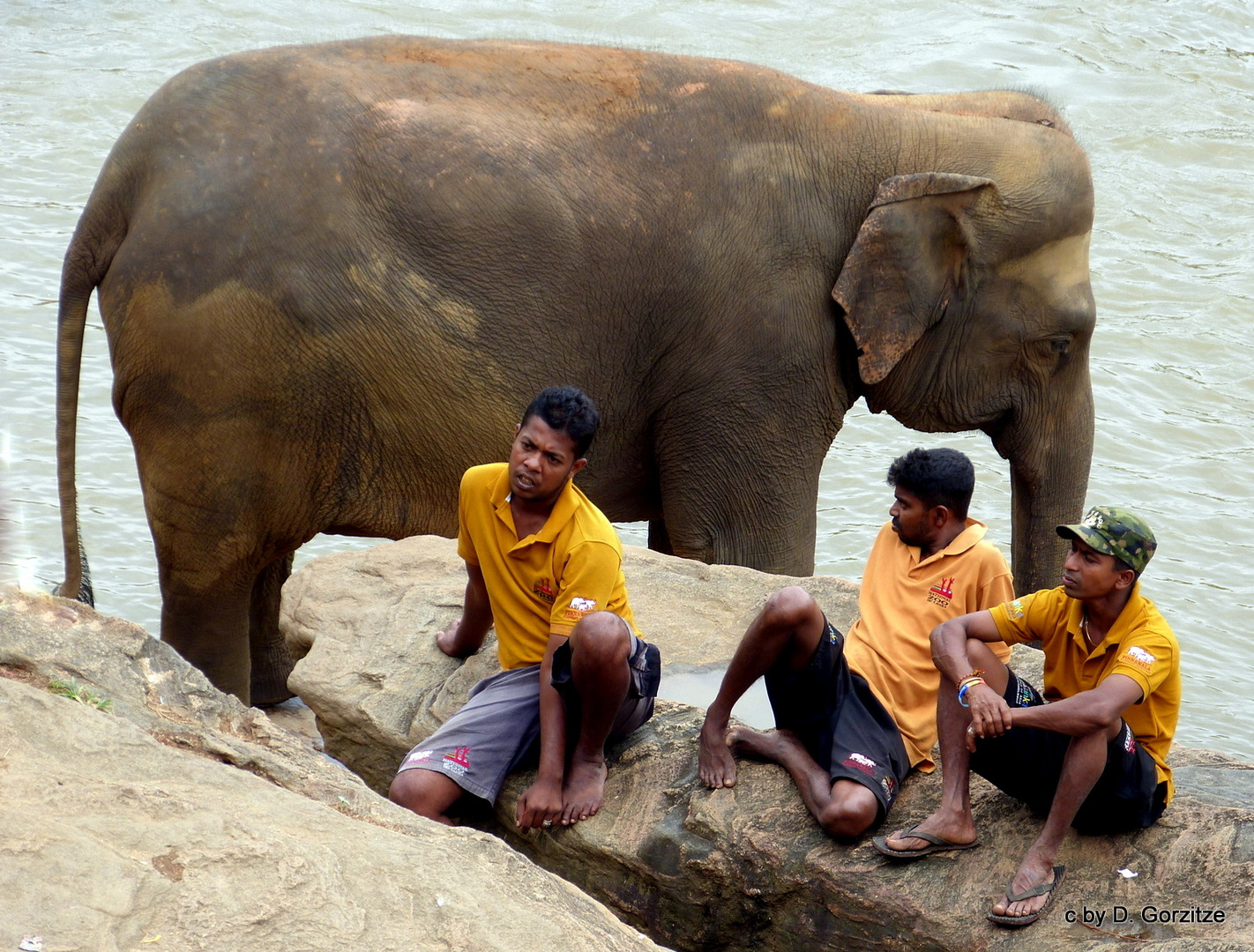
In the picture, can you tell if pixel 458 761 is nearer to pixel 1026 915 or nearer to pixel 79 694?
pixel 79 694

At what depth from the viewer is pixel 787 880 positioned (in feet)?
10.7

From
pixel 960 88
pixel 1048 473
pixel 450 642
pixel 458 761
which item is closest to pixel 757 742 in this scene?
pixel 458 761

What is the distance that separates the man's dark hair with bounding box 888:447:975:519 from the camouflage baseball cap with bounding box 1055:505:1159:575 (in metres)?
0.41

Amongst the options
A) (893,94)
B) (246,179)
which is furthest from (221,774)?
(893,94)

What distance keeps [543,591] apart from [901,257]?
6.11 ft

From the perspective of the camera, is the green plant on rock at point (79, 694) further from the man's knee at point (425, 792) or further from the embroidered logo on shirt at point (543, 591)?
the embroidered logo on shirt at point (543, 591)

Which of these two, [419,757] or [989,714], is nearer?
[989,714]

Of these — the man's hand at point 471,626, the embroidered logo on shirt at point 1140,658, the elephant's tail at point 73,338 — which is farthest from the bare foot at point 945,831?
the elephant's tail at point 73,338

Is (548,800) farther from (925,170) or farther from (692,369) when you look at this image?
(925,170)

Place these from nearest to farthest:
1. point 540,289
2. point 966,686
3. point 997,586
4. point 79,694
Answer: point 79,694
point 966,686
point 997,586
point 540,289

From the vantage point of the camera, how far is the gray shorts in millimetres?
3381

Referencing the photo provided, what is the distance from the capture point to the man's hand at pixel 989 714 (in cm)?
297

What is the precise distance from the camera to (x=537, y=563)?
135 inches

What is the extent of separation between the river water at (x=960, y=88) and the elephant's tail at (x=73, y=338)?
199 mm
